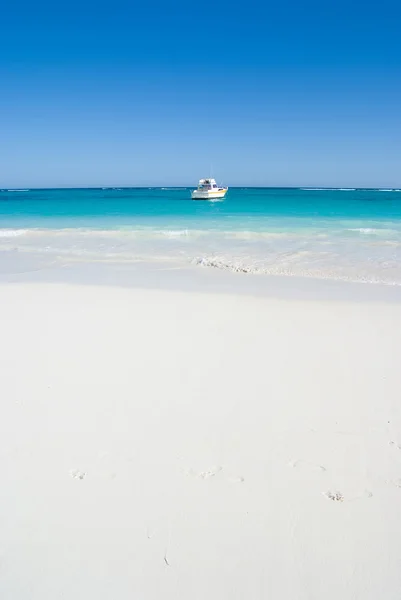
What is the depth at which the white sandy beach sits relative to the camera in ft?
7.80

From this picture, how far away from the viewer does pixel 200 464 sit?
3199mm

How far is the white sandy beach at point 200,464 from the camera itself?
2379 millimetres

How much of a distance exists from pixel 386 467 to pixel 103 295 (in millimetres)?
6185

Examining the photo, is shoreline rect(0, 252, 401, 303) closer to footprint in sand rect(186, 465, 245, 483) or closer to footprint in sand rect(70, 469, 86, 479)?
footprint in sand rect(186, 465, 245, 483)

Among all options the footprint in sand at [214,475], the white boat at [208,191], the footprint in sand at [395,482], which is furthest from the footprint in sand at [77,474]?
the white boat at [208,191]

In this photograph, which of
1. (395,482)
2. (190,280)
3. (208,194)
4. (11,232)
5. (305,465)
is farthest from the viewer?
(208,194)

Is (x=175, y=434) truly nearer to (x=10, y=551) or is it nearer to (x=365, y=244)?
(x=10, y=551)

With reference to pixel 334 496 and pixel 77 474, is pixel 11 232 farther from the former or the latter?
pixel 334 496

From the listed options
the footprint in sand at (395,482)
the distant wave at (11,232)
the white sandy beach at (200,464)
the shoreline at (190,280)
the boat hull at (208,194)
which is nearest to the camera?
the white sandy beach at (200,464)

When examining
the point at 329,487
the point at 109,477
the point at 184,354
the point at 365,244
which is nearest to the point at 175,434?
the point at 109,477

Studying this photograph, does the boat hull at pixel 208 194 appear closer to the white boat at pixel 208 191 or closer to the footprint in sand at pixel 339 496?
the white boat at pixel 208 191

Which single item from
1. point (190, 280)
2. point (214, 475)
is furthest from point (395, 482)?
point (190, 280)

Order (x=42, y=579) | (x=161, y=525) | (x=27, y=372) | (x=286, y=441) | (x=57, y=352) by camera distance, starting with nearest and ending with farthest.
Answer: (x=42, y=579)
(x=161, y=525)
(x=286, y=441)
(x=27, y=372)
(x=57, y=352)

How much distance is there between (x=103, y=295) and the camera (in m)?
8.08
